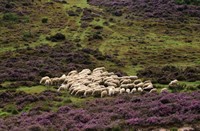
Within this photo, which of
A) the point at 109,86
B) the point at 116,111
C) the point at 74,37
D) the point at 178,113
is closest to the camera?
the point at 178,113

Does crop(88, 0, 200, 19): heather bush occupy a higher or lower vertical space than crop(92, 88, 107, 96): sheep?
higher

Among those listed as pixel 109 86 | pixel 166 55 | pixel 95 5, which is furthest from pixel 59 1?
pixel 109 86

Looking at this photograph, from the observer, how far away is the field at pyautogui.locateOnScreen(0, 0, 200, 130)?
23.9 metres

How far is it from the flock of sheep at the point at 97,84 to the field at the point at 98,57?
1057 mm

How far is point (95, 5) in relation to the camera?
88.4m

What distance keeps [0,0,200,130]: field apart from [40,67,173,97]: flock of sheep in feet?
3.47

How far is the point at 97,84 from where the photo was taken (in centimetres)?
3400

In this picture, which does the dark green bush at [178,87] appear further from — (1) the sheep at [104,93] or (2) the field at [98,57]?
(1) the sheep at [104,93]

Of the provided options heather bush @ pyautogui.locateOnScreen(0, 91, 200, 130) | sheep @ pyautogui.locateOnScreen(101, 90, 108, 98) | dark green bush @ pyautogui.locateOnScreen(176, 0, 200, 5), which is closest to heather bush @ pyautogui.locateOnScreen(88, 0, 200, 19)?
dark green bush @ pyautogui.locateOnScreen(176, 0, 200, 5)

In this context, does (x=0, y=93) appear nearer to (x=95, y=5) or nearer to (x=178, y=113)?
(x=178, y=113)

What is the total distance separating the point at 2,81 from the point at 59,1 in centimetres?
5124

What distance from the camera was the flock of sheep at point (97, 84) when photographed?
31.9m

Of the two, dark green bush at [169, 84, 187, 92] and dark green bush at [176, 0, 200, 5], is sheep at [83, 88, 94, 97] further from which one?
dark green bush at [176, 0, 200, 5]

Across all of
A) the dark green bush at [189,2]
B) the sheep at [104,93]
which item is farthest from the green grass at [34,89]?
the dark green bush at [189,2]
